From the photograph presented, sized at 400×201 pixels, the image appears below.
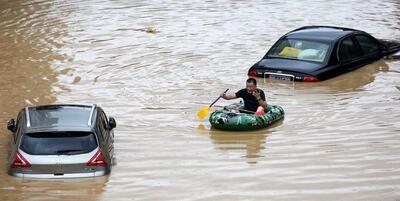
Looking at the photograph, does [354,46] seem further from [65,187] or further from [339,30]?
[65,187]

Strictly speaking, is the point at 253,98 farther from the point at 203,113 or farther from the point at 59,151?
the point at 59,151

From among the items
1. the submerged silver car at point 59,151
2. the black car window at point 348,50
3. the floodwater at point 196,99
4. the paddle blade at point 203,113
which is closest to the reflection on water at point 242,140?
the floodwater at point 196,99

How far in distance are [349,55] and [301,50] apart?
5.35 ft

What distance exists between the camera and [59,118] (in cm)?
1520

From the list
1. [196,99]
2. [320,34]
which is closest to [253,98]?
[196,99]

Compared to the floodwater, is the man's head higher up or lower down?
higher up

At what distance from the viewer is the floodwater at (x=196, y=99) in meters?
14.7

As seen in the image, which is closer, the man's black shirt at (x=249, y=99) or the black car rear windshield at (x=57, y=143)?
the black car rear windshield at (x=57, y=143)

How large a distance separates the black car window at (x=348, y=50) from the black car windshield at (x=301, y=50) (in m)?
0.58

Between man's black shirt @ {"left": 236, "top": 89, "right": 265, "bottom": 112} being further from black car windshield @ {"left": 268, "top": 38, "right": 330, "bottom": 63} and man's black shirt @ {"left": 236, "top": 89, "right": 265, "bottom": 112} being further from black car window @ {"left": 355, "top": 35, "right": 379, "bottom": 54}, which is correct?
black car window @ {"left": 355, "top": 35, "right": 379, "bottom": 54}

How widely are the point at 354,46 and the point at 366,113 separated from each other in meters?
5.28

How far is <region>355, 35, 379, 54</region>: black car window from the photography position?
25.2 m

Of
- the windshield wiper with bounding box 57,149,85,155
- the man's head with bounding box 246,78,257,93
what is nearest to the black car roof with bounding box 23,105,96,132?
the windshield wiper with bounding box 57,149,85,155

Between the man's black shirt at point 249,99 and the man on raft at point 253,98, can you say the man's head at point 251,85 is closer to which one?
the man on raft at point 253,98
